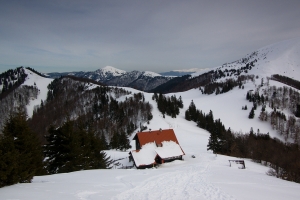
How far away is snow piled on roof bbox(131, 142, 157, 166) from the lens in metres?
37.0

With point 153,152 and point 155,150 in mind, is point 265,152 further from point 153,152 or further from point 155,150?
point 153,152

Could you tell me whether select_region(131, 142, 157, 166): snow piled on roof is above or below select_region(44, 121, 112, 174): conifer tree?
below

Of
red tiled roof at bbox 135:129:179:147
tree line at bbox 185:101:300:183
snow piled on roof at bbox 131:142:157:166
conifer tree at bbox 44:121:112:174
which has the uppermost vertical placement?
conifer tree at bbox 44:121:112:174

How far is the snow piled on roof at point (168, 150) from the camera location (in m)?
39.9

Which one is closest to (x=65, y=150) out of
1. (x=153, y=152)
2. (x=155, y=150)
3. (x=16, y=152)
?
(x=16, y=152)

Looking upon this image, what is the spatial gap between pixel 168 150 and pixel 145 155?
5.67m

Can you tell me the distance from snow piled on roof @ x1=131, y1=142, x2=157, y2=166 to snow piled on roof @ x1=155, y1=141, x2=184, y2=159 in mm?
1273

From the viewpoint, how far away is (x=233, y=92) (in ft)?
625

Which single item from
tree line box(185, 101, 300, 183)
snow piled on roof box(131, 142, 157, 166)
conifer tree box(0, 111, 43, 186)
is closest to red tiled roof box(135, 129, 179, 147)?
snow piled on roof box(131, 142, 157, 166)

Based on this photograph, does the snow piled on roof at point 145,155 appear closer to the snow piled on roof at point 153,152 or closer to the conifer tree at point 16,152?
the snow piled on roof at point 153,152

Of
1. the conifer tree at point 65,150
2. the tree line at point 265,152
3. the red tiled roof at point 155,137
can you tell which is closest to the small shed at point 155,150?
the red tiled roof at point 155,137

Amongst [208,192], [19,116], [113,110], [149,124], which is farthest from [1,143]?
[113,110]

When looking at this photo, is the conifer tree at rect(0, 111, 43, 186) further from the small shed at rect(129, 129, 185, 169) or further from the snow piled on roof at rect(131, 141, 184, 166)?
the small shed at rect(129, 129, 185, 169)

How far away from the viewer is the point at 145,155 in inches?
1523
